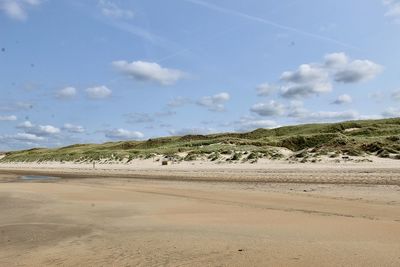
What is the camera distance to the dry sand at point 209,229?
7469 millimetres

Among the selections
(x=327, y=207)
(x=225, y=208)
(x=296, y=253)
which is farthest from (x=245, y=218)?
(x=296, y=253)

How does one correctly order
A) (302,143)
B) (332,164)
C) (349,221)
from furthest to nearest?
(302,143), (332,164), (349,221)

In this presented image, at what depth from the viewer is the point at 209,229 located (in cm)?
1009

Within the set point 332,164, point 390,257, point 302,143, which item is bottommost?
point 390,257

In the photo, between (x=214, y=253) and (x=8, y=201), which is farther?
(x=8, y=201)

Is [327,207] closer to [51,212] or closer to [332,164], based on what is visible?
[51,212]

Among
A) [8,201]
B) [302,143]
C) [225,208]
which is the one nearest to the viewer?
[225,208]

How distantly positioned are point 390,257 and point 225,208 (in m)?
7.07

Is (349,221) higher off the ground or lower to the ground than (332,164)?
lower

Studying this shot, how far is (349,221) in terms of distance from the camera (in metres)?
10.4

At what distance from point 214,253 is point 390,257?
292 centimetres

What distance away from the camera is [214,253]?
776cm

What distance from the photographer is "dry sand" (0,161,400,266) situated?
24.5 ft

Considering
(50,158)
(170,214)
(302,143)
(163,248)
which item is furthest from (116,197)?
(50,158)
